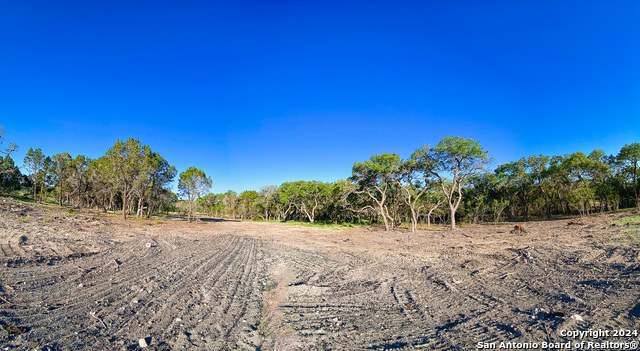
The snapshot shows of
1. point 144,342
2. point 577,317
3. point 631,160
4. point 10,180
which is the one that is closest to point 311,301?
point 144,342

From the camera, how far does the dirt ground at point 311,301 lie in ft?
13.8

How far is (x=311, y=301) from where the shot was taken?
20.9 feet

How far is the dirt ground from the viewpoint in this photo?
4.19 meters

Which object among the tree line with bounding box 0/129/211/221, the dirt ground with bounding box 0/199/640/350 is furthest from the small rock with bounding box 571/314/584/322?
the tree line with bounding box 0/129/211/221

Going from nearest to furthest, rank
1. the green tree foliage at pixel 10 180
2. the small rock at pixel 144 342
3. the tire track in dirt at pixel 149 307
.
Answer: the small rock at pixel 144 342
the tire track in dirt at pixel 149 307
the green tree foliage at pixel 10 180

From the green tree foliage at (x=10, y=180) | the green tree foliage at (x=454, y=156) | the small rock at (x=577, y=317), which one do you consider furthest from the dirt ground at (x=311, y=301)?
the green tree foliage at (x=10, y=180)

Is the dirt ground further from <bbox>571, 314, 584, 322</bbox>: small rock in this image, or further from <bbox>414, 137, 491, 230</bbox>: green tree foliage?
<bbox>414, 137, 491, 230</bbox>: green tree foliage

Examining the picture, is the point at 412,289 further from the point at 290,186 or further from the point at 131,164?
the point at 290,186

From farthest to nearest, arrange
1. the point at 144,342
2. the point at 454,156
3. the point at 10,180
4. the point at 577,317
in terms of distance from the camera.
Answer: the point at 10,180
the point at 454,156
the point at 577,317
the point at 144,342

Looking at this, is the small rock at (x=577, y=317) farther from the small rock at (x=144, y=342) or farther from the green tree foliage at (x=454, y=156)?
the green tree foliage at (x=454, y=156)

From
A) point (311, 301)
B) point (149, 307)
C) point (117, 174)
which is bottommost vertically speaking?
point (311, 301)

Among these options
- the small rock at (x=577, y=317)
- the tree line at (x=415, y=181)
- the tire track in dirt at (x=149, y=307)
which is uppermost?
the tree line at (x=415, y=181)

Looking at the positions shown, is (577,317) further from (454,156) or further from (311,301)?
(454,156)

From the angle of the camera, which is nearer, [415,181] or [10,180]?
[415,181]
